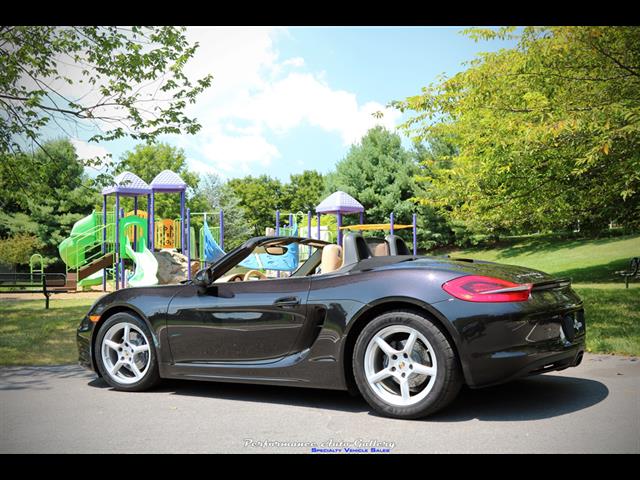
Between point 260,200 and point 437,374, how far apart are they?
57458 mm

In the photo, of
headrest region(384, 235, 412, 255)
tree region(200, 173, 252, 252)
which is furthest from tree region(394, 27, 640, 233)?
tree region(200, 173, 252, 252)

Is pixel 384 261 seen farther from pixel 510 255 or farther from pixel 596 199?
pixel 510 255

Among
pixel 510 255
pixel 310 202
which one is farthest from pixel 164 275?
pixel 310 202

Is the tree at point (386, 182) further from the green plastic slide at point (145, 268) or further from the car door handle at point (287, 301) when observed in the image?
the car door handle at point (287, 301)

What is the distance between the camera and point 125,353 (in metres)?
5.92

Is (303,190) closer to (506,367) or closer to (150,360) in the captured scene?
(150,360)

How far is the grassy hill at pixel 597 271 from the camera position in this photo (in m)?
8.88

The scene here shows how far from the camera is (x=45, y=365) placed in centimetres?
769

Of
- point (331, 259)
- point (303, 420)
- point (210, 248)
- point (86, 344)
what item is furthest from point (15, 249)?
point (303, 420)

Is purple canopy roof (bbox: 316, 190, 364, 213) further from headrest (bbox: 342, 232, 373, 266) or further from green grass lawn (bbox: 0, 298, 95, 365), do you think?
headrest (bbox: 342, 232, 373, 266)

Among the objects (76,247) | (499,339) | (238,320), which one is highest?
(76,247)

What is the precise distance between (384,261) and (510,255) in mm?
35143

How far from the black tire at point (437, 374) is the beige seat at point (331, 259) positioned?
933mm

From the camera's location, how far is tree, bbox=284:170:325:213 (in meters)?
61.3
